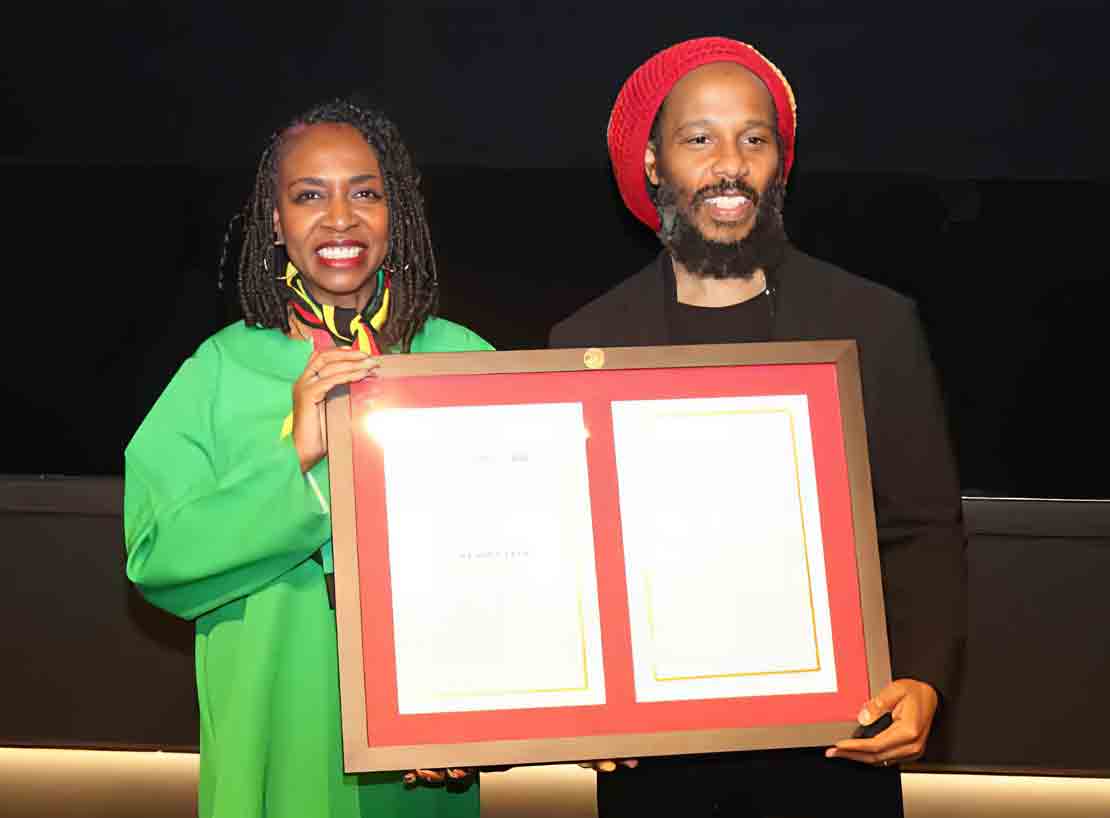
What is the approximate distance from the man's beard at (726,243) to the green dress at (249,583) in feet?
1.89

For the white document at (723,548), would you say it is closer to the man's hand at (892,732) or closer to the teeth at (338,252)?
the man's hand at (892,732)

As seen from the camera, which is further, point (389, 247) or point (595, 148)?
point (595, 148)

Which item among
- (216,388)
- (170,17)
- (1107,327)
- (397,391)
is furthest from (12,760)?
(1107,327)

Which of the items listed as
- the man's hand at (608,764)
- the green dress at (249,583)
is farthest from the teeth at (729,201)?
the man's hand at (608,764)

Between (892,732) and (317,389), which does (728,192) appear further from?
(892,732)

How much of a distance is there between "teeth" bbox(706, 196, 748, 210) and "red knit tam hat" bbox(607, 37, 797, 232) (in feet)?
0.39

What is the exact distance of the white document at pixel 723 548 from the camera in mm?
1472

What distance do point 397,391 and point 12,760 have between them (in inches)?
102

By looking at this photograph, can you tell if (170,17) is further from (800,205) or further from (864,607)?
(864,607)

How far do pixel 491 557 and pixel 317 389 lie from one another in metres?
0.29

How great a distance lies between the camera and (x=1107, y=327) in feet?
9.61

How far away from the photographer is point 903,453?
1.62m

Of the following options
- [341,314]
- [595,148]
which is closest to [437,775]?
[341,314]

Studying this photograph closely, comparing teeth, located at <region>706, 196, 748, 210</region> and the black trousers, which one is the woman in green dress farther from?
teeth, located at <region>706, 196, 748, 210</region>
